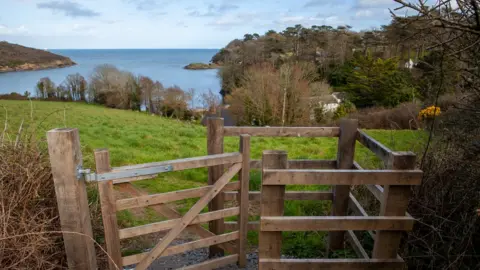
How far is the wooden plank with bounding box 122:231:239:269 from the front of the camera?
325cm

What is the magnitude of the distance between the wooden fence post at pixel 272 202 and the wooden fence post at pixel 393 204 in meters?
0.90

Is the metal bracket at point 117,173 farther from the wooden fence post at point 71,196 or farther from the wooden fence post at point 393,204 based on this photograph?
the wooden fence post at point 393,204

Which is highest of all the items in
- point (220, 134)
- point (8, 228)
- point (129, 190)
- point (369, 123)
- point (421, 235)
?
point (220, 134)

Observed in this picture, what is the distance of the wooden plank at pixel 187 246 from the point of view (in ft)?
10.7

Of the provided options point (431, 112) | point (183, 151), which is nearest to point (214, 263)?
point (183, 151)

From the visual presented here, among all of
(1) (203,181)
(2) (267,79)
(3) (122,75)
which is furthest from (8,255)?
(3) (122,75)

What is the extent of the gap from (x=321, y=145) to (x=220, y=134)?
8178 millimetres

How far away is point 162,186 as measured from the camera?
690 centimetres

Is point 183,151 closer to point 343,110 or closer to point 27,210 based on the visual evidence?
point 27,210

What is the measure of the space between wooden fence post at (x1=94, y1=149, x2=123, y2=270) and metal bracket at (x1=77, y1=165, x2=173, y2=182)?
44mm

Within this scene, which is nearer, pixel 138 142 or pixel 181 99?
pixel 138 142

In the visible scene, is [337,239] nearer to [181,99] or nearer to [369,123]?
[369,123]

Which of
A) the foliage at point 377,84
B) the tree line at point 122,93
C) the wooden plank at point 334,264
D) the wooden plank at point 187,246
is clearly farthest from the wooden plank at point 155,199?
the tree line at point 122,93

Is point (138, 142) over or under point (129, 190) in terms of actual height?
under
